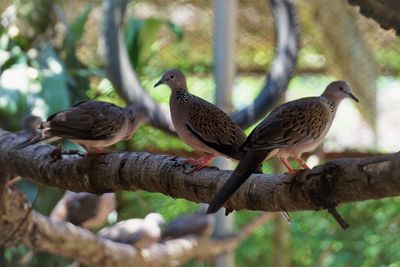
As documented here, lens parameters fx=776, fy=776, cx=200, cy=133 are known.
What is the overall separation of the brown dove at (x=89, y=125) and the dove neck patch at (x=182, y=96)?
186mm

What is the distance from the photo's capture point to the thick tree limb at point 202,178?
52.6 inches

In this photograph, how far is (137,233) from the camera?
12.0ft

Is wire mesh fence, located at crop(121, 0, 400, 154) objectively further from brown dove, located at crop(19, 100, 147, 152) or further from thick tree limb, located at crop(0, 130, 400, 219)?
brown dove, located at crop(19, 100, 147, 152)

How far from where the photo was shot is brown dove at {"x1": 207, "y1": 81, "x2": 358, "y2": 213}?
5.22 ft

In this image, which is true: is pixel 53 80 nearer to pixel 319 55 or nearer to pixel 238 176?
pixel 319 55

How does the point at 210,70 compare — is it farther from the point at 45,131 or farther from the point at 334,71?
the point at 45,131

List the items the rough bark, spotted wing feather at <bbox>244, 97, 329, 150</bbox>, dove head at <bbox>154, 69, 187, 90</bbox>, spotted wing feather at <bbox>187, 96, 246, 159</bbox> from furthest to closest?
dove head at <bbox>154, 69, 187, 90</bbox>
spotted wing feather at <bbox>187, 96, 246, 159</bbox>
spotted wing feather at <bbox>244, 97, 329, 150</bbox>
the rough bark

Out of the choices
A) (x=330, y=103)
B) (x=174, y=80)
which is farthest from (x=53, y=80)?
(x=330, y=103)

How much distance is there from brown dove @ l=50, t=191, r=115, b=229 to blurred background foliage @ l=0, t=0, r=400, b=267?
0.14m

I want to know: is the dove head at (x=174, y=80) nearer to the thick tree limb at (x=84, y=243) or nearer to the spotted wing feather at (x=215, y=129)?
the spotted wing feather at (x=215, y=129)

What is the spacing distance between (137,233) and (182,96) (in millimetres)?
1511

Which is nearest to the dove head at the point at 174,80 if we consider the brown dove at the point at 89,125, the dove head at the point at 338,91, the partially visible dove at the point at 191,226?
the brown dove at the point at 89,125

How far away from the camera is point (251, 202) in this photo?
1.70 metres

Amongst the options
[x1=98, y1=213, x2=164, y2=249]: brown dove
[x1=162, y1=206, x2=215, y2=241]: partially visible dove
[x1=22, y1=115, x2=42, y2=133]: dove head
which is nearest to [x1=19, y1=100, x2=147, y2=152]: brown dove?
[x1=22, y1=115, x2=42, y2=133]: dove head
